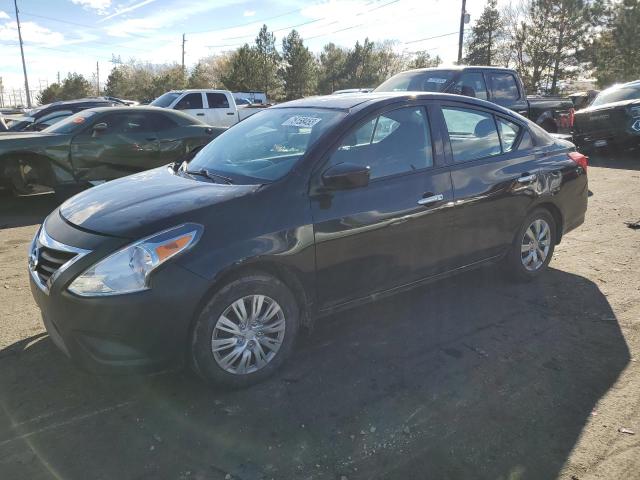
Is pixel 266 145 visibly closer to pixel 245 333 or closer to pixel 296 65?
pixel 245 333

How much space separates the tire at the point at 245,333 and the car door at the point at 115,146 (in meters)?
5.84

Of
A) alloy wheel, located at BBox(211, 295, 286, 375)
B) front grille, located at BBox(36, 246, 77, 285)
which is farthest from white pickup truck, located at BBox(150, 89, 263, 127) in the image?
alloy wheel, located at BBox(211, 295, 286, 375)

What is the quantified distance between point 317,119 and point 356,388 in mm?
1841

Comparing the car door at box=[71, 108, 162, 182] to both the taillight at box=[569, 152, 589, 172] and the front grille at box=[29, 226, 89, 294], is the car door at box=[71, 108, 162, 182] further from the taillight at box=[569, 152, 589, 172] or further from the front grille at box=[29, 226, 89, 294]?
the taillight at box=[569, 152, 589, 172]

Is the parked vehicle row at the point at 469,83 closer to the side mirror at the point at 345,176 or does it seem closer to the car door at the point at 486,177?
the car door at the point at 486,177

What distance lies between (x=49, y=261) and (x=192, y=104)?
12936 mm

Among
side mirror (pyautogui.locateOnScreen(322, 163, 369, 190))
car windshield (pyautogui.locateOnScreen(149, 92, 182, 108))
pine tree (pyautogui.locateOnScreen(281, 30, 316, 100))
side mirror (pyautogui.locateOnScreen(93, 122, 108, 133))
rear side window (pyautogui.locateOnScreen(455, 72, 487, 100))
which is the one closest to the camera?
side mirror (pyautogui.locateOnScreen(322, 163, 369, 190))

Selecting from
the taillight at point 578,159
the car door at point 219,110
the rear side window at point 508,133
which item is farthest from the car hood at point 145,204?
the car door at point 219,110

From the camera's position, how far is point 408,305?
4.32 m

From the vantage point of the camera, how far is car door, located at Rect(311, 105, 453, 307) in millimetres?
3268

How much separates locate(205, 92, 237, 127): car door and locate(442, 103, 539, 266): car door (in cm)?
1203

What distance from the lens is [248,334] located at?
3.03 m

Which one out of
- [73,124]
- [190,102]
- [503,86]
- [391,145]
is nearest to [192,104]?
[190,102]

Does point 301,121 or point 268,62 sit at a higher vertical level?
point 268,62
